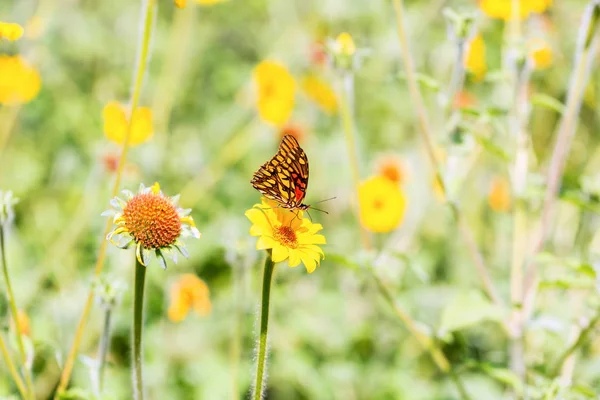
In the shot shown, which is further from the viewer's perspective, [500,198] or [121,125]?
[500,198]

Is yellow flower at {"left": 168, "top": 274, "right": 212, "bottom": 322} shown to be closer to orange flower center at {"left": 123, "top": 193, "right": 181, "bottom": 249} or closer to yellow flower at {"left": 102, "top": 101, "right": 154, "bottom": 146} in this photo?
yellow flower at {"left": 102, "top": 101, "right": 154, "bottom": 146}

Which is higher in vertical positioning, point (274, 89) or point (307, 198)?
point (274, 89)

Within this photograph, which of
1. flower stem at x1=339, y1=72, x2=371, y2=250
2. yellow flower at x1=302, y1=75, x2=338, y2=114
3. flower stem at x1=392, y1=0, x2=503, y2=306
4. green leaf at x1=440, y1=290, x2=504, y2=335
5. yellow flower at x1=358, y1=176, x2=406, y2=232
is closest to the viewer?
green leaf at x1=440, y1=290, x2=504, y2=335

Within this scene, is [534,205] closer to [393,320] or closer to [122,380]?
[393,320]

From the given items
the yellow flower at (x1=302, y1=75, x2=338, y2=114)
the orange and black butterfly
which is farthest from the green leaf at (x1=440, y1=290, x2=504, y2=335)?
the yellow flower at (x1=302, y1=75, x2=338, y2=114)

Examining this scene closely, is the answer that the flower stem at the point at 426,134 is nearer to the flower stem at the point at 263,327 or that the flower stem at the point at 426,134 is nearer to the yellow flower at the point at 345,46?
the yellow flower at the point at 345,46

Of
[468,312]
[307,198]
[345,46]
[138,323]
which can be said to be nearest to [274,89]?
[307,198]

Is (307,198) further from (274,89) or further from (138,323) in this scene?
(138,323)

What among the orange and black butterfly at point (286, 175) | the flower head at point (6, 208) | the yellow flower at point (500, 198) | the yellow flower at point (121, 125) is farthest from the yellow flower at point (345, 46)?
the yellow flower at point (500, 198)
